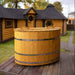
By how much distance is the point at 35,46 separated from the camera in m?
5.53

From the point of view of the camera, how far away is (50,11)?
20.8m

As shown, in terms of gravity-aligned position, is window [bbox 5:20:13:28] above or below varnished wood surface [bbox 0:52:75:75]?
above

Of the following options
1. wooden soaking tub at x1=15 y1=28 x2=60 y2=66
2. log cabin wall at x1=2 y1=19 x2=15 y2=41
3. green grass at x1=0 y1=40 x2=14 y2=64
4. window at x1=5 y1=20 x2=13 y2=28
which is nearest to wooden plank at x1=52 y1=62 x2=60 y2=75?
wooden soaking tub at x1=15 y1=28 x2=60 y2=66

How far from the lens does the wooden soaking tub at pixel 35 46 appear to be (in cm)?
550

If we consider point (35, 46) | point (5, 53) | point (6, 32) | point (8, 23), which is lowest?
point (5, 53)

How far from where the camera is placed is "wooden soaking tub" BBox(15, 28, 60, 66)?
550 centimetres

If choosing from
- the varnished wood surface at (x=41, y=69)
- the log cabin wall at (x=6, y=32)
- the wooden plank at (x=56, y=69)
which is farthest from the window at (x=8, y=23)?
the wooden plank at (x=56, y=69)

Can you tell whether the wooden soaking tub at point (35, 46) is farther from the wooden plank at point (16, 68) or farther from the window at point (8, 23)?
the window at point (8, 23)

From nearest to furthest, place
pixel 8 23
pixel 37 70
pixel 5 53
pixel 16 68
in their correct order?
pixel 37 70, pixel 16 68, pixel 5 53, pixel 8 23

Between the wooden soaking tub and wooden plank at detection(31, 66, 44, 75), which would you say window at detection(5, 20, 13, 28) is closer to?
the wooden soaking tub

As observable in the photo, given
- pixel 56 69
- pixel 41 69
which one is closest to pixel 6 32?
pixel 41 69

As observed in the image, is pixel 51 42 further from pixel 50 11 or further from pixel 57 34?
pixel 50 11

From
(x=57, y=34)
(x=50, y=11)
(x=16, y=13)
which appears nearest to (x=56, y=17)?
(x=50, y=11)

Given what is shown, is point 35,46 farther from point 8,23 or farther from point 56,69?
point 8,23
